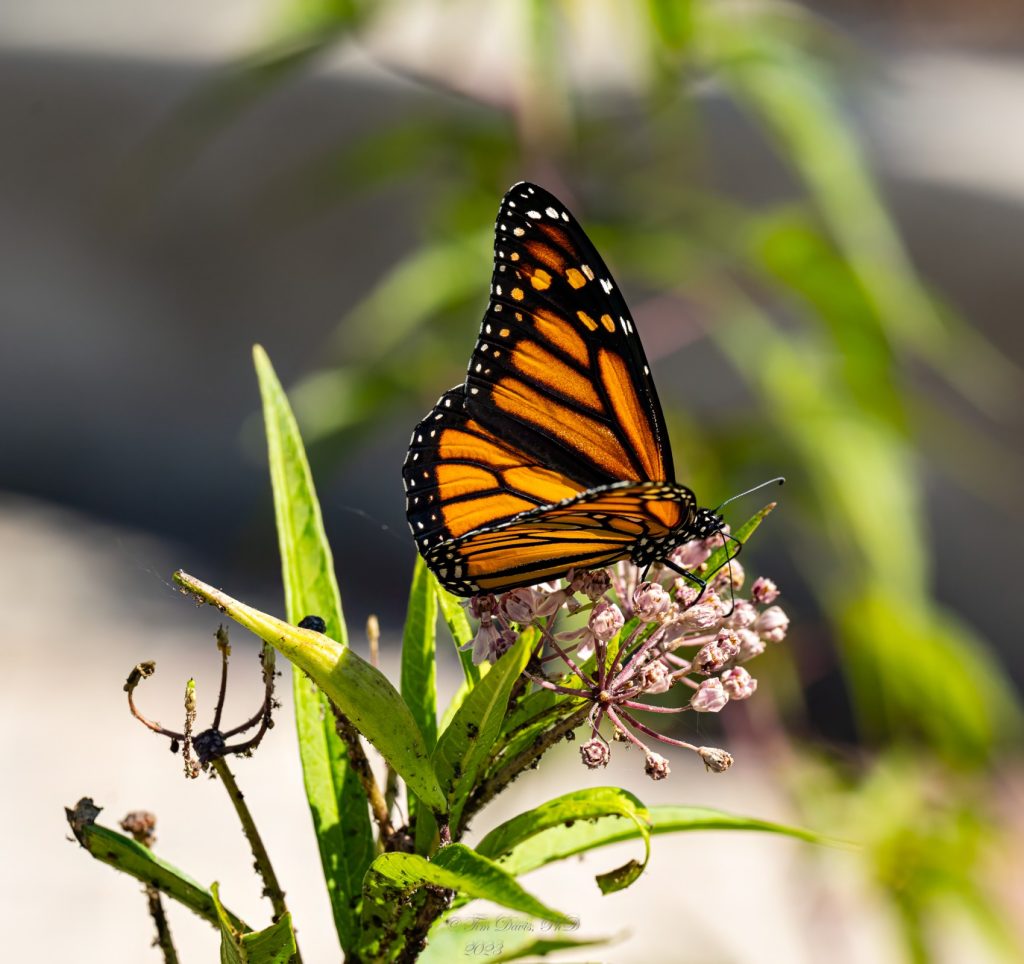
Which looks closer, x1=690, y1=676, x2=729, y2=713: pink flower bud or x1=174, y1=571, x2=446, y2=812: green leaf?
x1=174, y1=571, x2=446, y2=812: green leaf

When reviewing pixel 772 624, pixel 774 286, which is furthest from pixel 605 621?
pixel 774 286

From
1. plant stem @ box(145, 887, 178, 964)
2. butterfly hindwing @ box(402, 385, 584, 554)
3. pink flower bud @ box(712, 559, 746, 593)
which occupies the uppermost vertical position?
butterfly hindwing @ box(402, 385, 584, 554)

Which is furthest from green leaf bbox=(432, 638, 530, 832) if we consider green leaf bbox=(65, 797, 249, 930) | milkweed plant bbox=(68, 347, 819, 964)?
green leaf bbox=(65, 797, 249, 930)

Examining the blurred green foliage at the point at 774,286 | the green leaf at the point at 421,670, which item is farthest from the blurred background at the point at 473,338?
the green leaf at the point at 421,670

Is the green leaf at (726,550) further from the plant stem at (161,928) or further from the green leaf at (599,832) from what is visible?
the plant stem at (161,928)

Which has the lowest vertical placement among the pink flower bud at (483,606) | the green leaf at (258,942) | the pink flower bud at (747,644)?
the green leaf at (258,942)

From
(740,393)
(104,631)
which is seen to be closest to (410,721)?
(104,631)

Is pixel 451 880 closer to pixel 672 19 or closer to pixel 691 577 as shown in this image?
pixel 691 577

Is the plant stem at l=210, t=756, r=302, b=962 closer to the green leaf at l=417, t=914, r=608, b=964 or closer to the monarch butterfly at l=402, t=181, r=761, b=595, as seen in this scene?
the green leaf at l=417, t=914, r=608, b=964
